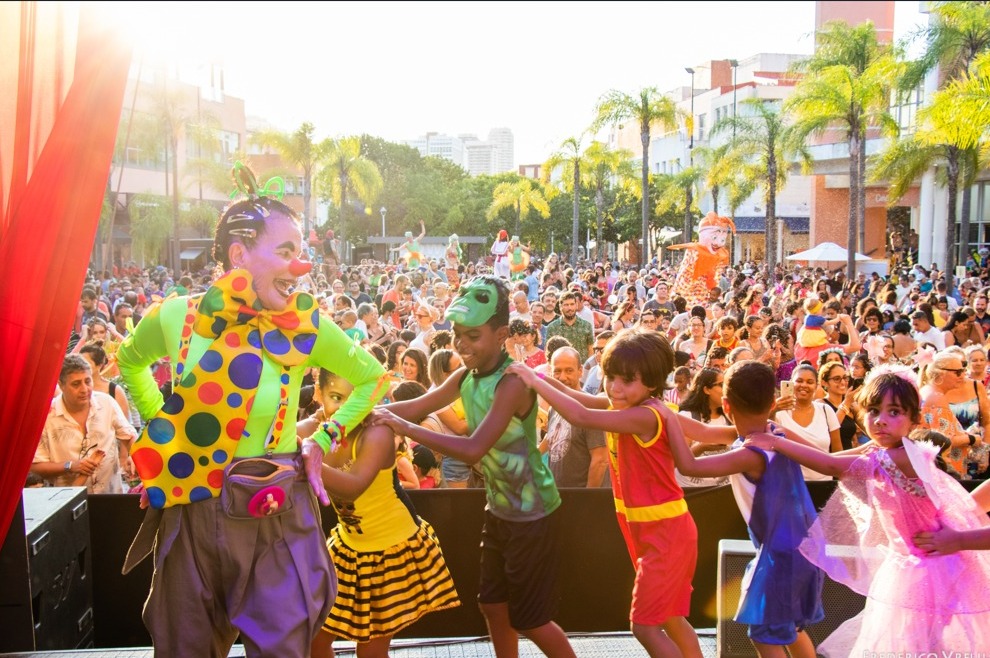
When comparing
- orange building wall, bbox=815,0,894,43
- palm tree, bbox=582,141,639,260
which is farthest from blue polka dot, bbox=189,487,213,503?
palm tree, bbox=582,141,639,260

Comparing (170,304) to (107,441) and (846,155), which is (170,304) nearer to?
A: (107,441)

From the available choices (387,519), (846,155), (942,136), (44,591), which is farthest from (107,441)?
(846,155)

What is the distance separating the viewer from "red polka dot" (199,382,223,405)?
121 inches

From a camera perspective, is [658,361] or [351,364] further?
[658,361]

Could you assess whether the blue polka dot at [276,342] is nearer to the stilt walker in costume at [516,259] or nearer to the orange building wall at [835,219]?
the stilt walker in costume at [516,259]

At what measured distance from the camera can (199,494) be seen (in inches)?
120

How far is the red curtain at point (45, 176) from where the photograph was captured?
292cm

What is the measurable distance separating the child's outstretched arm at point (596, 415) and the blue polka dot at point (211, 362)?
1.11m

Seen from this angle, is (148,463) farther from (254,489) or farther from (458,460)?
(458,460)

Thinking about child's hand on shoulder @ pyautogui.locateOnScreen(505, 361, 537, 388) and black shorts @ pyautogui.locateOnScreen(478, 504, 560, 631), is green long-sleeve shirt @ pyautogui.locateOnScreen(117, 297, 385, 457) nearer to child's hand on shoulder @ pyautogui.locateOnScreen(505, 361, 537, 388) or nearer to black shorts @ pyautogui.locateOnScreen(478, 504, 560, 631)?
child's hand on shoulder @ pyautogui.locateOnScreen(505, 361, 537, 388)

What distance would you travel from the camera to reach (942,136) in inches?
709

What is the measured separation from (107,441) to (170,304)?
9.79 feet

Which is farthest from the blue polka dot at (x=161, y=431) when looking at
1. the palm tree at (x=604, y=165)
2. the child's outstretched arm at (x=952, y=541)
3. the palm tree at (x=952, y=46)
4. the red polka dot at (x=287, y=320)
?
the palm tree at (x=604, y=165)

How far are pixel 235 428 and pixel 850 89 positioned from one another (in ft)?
91.3
